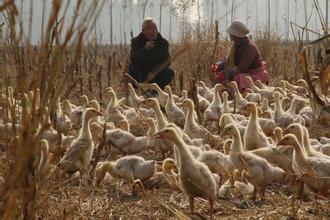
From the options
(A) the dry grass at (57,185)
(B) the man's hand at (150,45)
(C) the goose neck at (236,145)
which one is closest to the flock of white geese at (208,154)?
(C) the goose neck at (236,145)

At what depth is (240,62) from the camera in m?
12.2

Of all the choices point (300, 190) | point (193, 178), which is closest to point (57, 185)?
point (193, 178)

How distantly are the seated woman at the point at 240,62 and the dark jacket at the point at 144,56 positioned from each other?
1.29 metres

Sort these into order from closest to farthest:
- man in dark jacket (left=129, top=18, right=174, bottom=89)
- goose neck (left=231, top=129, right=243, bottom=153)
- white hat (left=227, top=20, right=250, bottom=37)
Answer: goose neck (left=231, top=129, right=243, bottom=153) → white hat (left=227, top=20, right=250, bottom=37) → man in dark jacket (left=129, top=18, right=174, bottom=89)

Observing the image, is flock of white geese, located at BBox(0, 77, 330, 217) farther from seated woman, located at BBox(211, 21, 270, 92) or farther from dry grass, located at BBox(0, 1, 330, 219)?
seated woman, located at BBox(211, 21, 270, 92)

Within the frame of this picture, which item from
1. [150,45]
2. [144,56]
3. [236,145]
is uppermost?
[150,45]

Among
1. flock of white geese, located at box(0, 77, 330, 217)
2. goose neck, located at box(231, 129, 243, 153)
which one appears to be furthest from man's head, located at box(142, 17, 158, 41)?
goose neck, located at box(231, 129, 243, 153)

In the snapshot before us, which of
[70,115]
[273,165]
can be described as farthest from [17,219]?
[70,115]

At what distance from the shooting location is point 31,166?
213cm

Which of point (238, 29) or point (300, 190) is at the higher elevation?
point (238, 29)

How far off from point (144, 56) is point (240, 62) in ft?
7.23

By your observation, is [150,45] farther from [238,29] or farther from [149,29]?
[238,29]

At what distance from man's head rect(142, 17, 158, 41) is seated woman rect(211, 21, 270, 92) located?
60.2 inches

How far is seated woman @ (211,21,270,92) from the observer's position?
11.9 metres
